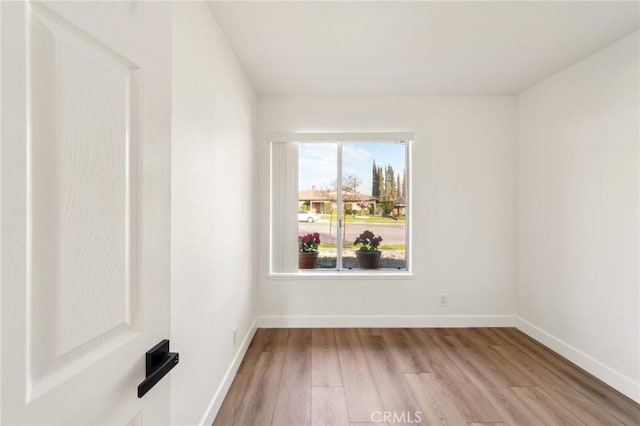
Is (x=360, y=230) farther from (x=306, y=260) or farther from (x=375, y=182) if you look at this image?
(x=306, y=260)

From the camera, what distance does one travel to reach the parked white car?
3469 mm

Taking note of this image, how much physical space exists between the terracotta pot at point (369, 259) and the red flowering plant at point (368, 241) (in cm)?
5

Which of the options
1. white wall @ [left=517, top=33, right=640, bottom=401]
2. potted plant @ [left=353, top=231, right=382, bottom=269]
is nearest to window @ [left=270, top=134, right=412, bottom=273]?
potted plant @ [left=353, top=231, right=382, bottom=269]

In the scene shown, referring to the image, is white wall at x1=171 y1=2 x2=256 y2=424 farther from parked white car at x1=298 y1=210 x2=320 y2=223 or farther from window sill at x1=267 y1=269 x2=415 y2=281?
parked white car at x1=298 y1=210 x2=320 y2=223

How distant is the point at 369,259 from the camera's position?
3471mm

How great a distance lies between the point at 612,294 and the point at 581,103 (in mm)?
1617

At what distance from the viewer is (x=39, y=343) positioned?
45cm

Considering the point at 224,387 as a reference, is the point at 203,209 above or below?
above

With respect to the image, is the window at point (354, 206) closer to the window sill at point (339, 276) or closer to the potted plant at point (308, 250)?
the potted plant at point (308, 250)

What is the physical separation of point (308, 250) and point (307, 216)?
41cm

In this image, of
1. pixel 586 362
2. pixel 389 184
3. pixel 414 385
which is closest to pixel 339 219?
pixel 389 184

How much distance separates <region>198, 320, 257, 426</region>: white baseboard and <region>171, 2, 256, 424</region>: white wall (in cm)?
3

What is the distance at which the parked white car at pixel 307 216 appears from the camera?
3469mm

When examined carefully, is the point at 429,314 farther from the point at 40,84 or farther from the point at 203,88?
the point at 40,84
